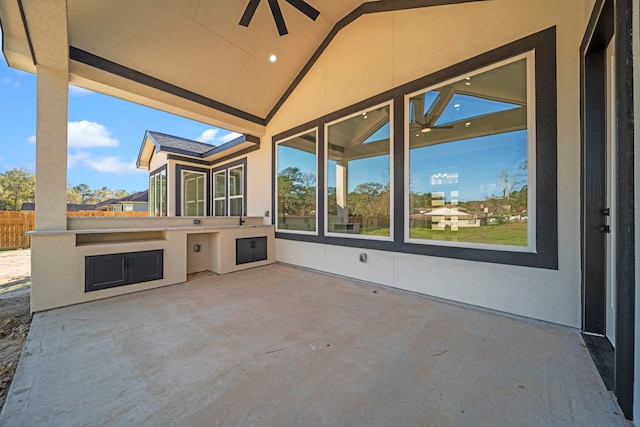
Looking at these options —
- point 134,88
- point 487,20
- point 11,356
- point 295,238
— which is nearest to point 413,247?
point 295,238

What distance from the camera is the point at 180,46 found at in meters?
4.08

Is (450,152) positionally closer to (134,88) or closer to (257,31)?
(257,31)

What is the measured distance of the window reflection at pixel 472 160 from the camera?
291cm

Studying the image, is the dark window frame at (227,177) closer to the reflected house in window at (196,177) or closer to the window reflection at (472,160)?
the reflected house in window at (196,177)

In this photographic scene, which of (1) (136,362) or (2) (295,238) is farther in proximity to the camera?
(2) (295,238)

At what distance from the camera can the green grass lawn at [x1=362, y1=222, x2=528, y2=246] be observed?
2861 mm

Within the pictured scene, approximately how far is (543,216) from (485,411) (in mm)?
2180

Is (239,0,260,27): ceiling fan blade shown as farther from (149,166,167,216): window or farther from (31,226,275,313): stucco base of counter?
(149,166,167,216): window

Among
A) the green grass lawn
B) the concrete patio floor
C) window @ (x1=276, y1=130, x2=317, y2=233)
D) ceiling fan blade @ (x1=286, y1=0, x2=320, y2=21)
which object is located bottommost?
the concrete patio floor

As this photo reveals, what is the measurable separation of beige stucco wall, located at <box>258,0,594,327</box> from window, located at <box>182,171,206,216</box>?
16.9 feet

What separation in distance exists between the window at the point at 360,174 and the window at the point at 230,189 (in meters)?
3.32

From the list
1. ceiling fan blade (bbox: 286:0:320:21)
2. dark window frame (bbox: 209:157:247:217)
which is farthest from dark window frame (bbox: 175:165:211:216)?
ceiling fan blade (bbox: 286:0:320:21)

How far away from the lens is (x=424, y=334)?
7.91ft

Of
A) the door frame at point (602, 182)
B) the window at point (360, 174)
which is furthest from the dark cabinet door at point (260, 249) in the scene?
the door frame at point (602, 182)
